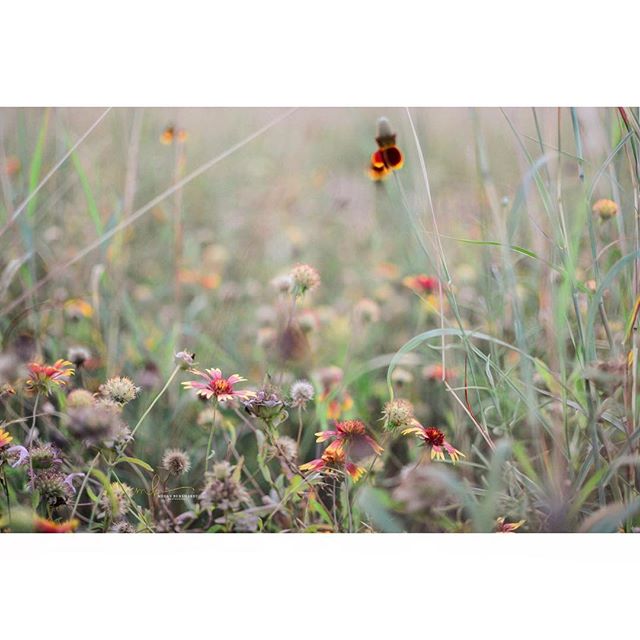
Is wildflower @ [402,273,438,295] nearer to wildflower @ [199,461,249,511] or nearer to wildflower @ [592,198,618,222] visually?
wildflower @ [592,198,618,222]

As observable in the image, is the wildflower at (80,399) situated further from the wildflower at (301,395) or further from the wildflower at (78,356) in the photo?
the wildflower at (301,395)

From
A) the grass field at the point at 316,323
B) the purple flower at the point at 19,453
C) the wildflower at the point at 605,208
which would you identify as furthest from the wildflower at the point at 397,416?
the purple flower at the point at 19,453

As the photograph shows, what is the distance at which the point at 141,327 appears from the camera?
1.71 metres

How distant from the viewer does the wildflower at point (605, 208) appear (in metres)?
1.42

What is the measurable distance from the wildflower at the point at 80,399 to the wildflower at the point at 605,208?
43.2 inches

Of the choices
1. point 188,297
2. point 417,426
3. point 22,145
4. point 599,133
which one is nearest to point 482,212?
point 599,133

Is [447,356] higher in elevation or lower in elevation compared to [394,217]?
lower

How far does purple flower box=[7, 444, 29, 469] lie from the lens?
1.36 metres

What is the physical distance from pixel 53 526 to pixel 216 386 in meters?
0.42

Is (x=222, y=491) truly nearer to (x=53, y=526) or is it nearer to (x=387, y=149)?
(x=53, y=526)

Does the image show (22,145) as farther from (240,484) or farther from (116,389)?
(240,484)

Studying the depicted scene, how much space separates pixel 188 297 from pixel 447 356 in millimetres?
717

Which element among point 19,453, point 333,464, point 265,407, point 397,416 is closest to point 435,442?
point 397,416

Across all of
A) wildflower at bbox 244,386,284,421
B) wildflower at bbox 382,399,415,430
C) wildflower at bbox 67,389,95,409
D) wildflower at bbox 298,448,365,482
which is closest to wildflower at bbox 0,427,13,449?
wildflower at bbox 67,389,95,409
